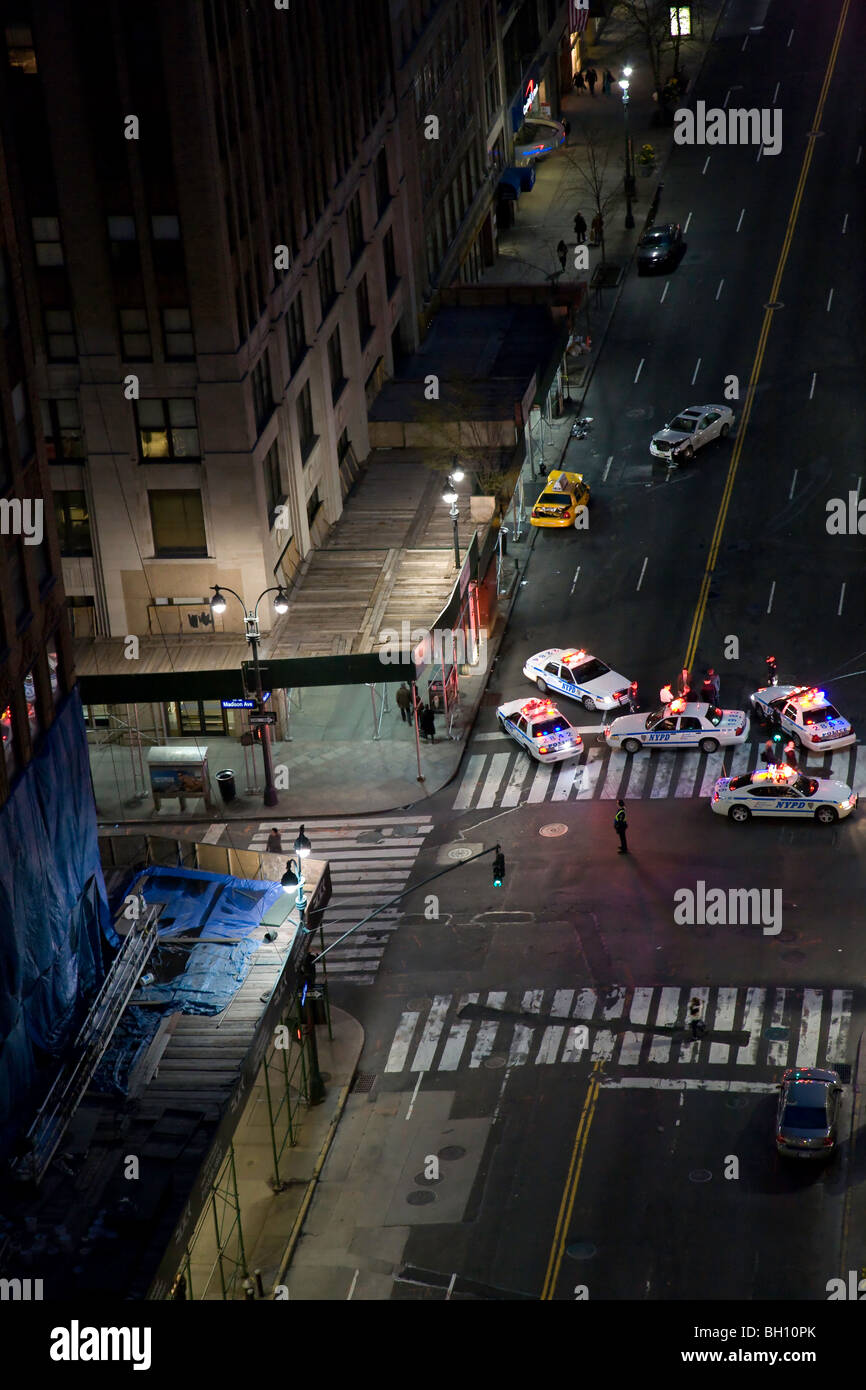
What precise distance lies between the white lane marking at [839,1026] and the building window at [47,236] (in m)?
34.2

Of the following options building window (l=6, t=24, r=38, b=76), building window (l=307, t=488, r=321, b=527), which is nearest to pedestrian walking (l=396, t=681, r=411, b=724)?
building window (l=307, t=488, r=321, b=527)

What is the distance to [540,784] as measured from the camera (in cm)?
7594

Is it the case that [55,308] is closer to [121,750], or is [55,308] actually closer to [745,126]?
[121,750]

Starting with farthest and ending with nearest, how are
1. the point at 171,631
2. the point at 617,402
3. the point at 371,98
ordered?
1. the point at 617,402
2. the point at 371,98
3. the point at 171,631

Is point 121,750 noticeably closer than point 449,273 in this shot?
Yes

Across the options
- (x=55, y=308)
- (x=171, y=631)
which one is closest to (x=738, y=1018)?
(x=171, y=631)

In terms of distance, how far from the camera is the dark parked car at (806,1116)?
5644cm

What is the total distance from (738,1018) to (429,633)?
19968 mm

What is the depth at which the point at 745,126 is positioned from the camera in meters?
132

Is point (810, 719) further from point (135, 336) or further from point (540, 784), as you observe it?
point (135, 336)

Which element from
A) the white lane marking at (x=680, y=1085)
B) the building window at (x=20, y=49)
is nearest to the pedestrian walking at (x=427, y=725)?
the white lane marking at (x=680, y=1085)
